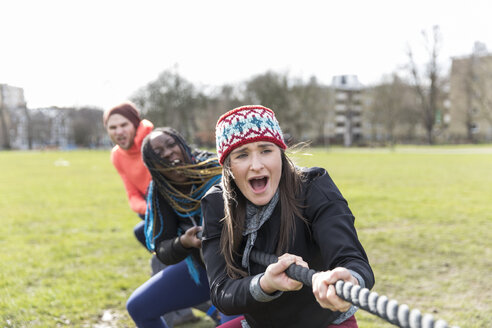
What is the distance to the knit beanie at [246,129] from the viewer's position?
7.29 ft

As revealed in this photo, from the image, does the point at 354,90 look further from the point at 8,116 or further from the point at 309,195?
the point at 309,195

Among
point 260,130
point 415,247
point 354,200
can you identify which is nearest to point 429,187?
point 354,200

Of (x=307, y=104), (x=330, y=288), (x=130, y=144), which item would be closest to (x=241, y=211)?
(x=330, y=288)

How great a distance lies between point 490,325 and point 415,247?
3058mm

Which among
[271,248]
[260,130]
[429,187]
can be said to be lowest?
[429,187]

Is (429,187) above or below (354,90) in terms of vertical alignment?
below

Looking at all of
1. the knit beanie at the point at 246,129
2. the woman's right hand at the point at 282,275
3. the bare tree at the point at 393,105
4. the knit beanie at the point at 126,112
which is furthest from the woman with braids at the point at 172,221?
the bare tree at the point at 393,105

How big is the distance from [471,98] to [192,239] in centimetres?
8421

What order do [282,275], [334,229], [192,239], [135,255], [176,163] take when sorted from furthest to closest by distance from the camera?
[135,255], [176,163], [192,239], [334,229], [282,275]

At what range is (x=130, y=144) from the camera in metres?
4.71

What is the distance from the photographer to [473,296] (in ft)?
15.9

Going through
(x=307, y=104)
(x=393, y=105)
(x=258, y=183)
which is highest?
(x=307, y=104)

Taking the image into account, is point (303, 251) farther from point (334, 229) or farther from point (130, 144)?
point (130, 144)

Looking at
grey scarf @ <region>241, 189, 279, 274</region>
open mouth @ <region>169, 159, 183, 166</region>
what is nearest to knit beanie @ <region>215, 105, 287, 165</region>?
grey scarf @ <region>241, 189, 279, 274</region>
